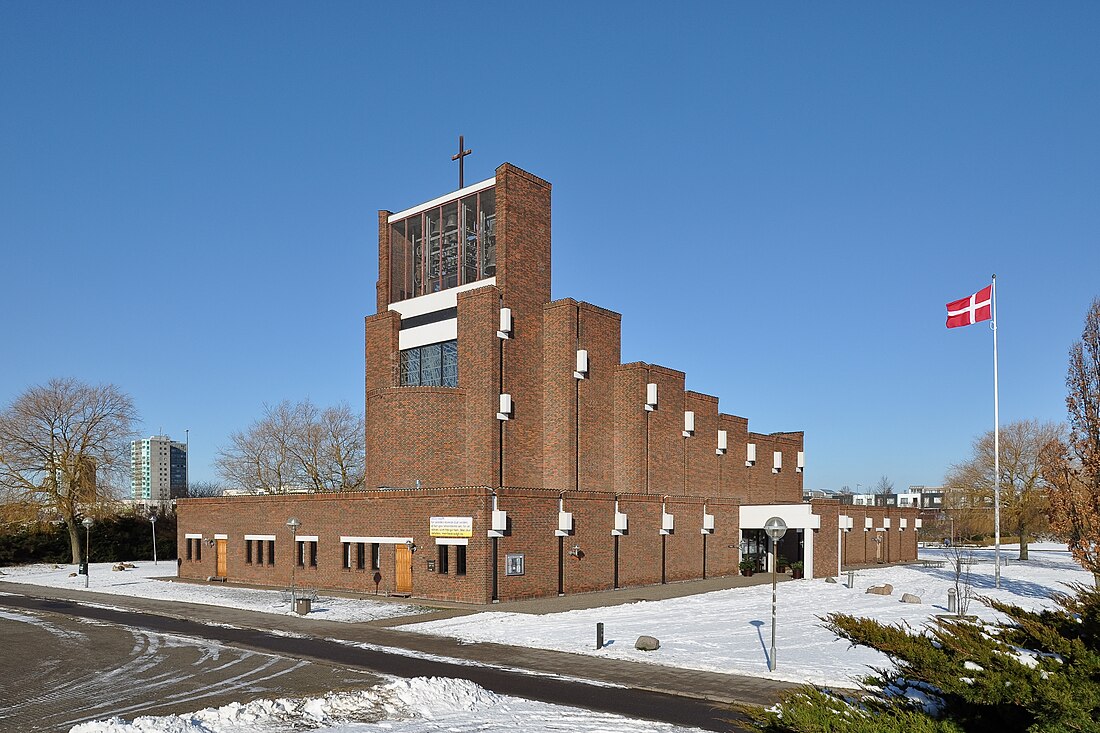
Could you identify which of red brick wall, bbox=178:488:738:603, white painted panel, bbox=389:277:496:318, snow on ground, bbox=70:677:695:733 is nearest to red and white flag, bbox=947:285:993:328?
red brick wall, bbox=178:488:738:603

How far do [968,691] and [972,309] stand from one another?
35485 millimetres

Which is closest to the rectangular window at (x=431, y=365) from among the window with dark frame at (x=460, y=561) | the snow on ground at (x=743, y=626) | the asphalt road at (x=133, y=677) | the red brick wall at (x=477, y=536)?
the red brick wall at (x=477, y=536)

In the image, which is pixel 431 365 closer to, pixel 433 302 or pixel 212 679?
pixel 433 302

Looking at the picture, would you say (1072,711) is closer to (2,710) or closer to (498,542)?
(2,710)

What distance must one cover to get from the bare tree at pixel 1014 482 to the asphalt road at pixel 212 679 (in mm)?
59069

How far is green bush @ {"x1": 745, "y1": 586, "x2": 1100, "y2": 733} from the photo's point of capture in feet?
19.8

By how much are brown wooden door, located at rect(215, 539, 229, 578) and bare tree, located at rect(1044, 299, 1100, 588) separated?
39.3 m

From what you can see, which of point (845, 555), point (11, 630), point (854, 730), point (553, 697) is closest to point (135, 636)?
point (11, 630)

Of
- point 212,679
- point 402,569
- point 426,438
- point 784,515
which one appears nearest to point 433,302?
point 426,438

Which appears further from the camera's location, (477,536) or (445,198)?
(445,198)

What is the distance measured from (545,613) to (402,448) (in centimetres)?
1387

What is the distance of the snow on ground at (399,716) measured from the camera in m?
13.8

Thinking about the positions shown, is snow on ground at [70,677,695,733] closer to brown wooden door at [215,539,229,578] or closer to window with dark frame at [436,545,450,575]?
window with dark frame at [436,545,450,575]

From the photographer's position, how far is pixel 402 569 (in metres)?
36.2
